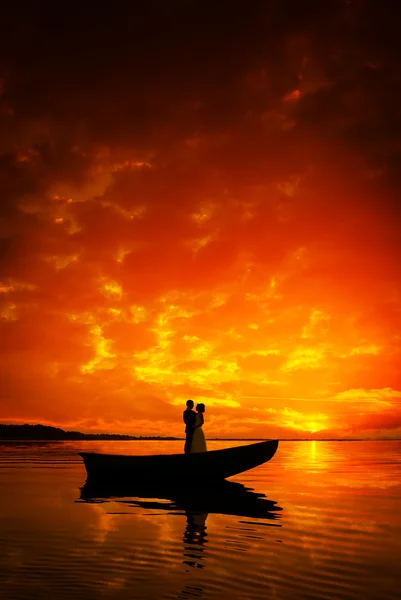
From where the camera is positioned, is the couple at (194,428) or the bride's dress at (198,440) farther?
the bride's dress at (198,440)

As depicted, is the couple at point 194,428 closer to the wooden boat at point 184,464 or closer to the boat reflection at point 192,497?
the wooden boat at point 184,464

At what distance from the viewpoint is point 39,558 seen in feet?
40.0

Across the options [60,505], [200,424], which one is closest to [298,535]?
[60,505]

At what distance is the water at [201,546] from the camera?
996 centimetres

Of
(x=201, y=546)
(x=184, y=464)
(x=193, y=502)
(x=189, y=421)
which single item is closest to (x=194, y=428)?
(x=189, y=421)

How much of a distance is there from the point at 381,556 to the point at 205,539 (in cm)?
406

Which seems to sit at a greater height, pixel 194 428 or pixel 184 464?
pixel 194 428

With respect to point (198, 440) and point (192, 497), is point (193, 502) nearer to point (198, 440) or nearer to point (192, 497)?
point (192, 497)

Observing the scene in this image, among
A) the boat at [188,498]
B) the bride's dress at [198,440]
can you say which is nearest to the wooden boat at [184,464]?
the boat at [188,498]

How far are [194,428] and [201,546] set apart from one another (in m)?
14.1

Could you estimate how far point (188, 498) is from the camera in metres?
24.2

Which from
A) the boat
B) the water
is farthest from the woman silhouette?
the water

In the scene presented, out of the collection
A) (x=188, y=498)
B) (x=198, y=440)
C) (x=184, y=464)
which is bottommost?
(x=188, y=498)

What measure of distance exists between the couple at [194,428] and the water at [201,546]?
3.49 m
